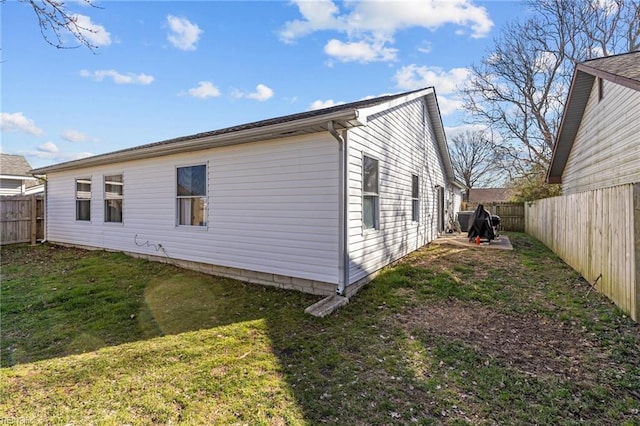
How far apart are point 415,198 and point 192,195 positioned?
6062 mm

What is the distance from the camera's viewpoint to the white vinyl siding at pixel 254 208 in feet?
17.6

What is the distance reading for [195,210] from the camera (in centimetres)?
734

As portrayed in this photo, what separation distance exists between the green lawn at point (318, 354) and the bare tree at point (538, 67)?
17198 millimetres

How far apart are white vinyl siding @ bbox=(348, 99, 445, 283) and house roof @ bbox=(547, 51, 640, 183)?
413 cm

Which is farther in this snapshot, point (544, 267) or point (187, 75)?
point (187, 75)

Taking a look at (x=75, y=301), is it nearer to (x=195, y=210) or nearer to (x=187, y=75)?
(x=195, y=210)

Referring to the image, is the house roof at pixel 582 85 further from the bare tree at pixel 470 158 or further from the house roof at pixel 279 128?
the bare tree at pixel 470 158

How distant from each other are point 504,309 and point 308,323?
3068mm

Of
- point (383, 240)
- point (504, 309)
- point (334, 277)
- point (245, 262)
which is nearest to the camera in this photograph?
point (504, 309)

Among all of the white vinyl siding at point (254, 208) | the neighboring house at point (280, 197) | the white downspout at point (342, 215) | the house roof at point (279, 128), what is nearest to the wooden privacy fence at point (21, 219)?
the house roof at point (279, 128)

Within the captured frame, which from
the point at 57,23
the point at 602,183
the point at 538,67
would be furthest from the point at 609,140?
the point at 538,67

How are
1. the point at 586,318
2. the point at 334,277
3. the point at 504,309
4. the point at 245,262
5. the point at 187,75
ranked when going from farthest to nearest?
the point at 187,75
the point at 245,262
the point at 334,277
the point at 504,309
the point at 586,318

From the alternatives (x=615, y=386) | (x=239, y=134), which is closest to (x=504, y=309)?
(x=615, y=386)

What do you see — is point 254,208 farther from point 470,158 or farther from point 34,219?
point 470,158
